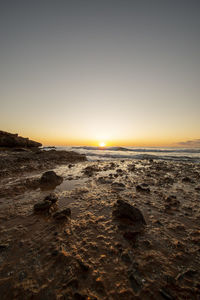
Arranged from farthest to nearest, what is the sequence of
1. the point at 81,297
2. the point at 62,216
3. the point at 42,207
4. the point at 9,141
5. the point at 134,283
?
the point at 9,141, the point at 42,207, the point at 62,216, the point at 134,283, the point at 81,297

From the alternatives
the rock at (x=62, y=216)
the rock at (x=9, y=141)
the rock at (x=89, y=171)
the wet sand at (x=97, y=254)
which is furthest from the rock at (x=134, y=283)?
the rock at (x=9, y=141)

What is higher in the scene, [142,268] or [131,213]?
[131,213]

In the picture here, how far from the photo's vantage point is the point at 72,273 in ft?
6.56

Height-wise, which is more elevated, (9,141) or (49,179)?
(9,141)

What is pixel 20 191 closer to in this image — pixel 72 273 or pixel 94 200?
pixel 94 200

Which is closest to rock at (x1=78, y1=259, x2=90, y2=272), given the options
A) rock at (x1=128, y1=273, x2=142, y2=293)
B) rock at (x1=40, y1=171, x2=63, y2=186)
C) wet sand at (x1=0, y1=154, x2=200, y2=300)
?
wet sand at (x1=0, y1=154, x2=200, y2=300)

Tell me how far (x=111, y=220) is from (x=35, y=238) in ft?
6.20

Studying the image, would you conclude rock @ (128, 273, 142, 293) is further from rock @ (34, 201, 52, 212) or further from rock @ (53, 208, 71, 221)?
rock @ (34, 201, 52, 212)

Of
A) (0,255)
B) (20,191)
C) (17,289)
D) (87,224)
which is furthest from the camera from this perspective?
(20,191)

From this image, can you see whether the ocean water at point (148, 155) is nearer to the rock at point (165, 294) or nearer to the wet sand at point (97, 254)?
the wet sand at point (97, 254)

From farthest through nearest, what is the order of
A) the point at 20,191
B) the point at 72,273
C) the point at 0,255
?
the point at 20,191 → the point at 0,255 → the point at 72,273

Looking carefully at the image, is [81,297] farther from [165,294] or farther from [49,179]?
[49,179]

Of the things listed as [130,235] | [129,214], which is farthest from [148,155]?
[130,235]

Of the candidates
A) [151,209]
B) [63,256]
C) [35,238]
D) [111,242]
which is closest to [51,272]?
Result: [63,256]
